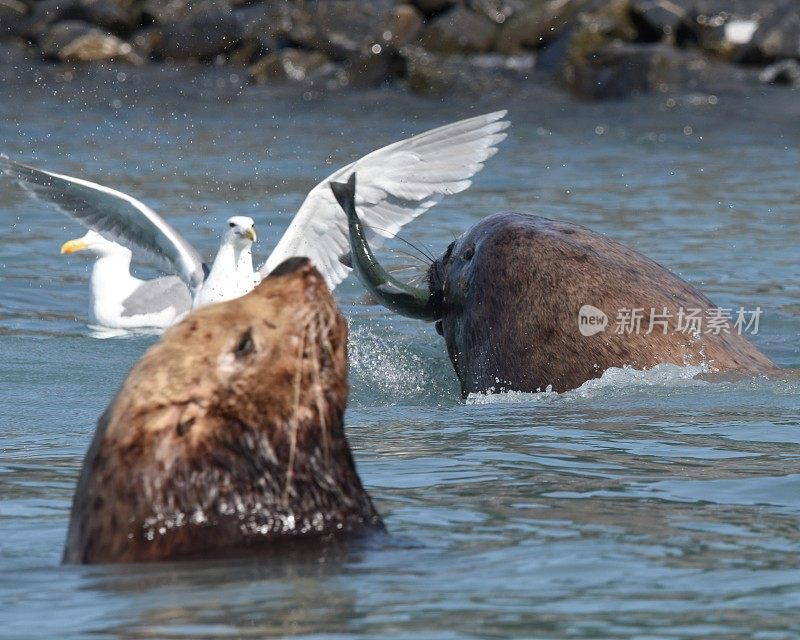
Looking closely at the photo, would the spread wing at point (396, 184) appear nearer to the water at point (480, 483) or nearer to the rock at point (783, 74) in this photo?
the water at point (480, 483)

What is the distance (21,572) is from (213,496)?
22.8 inches

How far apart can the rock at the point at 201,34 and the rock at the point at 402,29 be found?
230 centimetres

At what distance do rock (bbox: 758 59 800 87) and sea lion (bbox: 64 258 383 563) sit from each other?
18260mm

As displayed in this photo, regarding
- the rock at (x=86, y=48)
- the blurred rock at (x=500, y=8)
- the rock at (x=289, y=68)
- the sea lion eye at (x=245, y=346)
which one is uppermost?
the blurred rock at (x=500, y=8)

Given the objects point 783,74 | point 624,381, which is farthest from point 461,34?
point 624,381

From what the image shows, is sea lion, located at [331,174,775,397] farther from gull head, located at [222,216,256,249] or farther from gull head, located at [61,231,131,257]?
gull head, located at [61,231,131,257]

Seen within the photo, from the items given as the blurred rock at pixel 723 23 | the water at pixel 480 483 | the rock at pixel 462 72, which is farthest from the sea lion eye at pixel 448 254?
the blurred rock at pixel 723 23

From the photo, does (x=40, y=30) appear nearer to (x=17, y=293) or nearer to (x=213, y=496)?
(x=17, y=293)

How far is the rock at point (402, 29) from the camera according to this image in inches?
909

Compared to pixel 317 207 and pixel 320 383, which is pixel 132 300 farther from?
pixel 320 383

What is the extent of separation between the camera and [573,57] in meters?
22.0

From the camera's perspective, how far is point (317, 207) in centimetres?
935

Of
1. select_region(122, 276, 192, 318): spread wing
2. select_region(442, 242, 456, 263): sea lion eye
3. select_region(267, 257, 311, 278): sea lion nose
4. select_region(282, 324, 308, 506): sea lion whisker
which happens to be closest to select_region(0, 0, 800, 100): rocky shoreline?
select_region(122, 276, 192, 318): spread wing

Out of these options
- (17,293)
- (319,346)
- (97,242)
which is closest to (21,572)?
(319,346)
